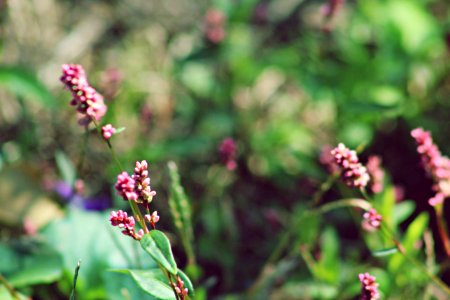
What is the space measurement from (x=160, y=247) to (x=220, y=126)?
1403 mm

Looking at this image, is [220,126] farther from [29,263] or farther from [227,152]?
[29,263]

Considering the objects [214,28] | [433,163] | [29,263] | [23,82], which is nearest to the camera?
[433,163]

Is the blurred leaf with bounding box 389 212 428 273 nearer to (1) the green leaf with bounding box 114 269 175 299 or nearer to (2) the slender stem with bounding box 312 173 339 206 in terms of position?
(2) the slender stem with bounding box 312 173 339 206

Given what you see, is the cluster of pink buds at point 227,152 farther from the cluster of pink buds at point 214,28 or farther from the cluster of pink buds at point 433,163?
the cluster of pink buds at point 214,28

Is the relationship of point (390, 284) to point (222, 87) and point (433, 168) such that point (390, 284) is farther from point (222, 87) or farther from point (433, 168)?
point (222, 87)

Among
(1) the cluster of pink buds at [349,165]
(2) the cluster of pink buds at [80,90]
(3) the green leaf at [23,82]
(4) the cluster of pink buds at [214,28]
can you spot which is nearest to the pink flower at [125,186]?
(2) the cluster of pink buds at [80,90]

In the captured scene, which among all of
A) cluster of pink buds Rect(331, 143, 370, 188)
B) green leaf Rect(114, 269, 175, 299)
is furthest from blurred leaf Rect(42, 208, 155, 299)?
cluster of pink buds Rect(331, 143, 370, 188)

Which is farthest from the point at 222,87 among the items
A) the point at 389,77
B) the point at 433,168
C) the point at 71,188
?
the point at 433,168

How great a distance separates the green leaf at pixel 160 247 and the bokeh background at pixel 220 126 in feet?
1.71

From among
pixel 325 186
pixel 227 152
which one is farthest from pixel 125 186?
pixel 227 152

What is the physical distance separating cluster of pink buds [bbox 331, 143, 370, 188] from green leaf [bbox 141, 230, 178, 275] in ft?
1.31

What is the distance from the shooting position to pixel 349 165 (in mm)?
1263

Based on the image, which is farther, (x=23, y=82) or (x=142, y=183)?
(x=23, y=82)

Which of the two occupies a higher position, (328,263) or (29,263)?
(29,263)
